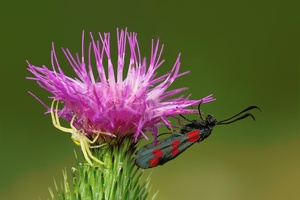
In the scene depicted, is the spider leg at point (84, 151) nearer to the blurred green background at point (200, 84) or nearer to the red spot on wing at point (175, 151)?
the red spot on wing at point (175, 151)

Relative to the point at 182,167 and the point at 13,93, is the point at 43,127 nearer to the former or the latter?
the point at 13,93

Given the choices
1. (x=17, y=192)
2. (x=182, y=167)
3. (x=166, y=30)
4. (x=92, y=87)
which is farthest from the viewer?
(x=166, y=30)

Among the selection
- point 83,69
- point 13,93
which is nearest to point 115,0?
point 13,93

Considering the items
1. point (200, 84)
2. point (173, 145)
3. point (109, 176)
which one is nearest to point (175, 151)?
point (173, 145)

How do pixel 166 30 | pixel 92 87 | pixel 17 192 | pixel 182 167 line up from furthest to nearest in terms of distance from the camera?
pixel 166 30, pixel 182 167, pixel 17 192, pixel 92 87

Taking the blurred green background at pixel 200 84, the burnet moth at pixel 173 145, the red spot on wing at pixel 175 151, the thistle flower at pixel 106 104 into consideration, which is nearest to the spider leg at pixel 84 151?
the thistle flower at pixel 106 104
